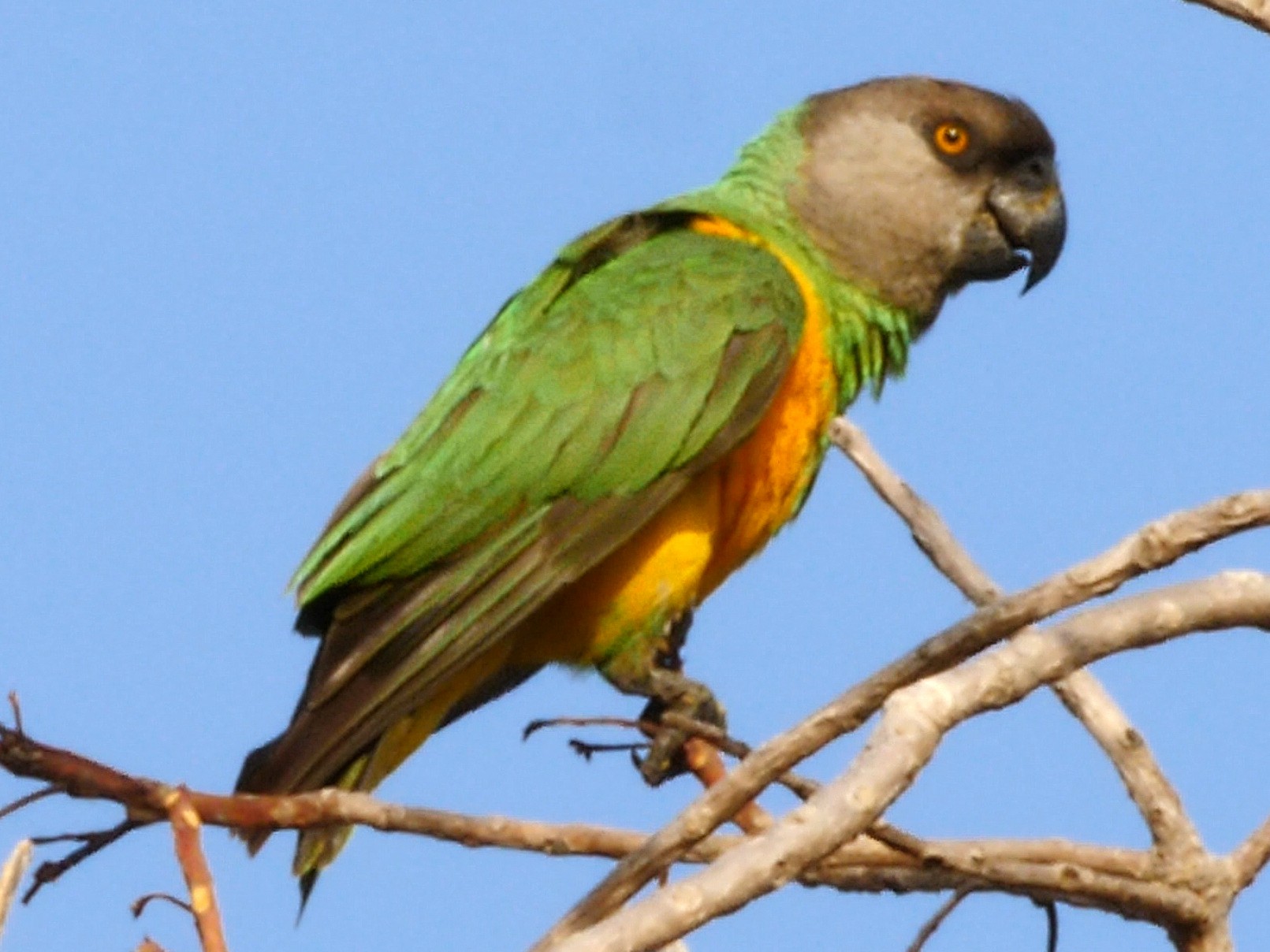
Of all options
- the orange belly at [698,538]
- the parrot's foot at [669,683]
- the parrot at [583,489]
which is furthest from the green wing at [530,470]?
the parrot's foot at [669,683]

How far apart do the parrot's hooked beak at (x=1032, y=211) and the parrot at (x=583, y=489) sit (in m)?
0.58

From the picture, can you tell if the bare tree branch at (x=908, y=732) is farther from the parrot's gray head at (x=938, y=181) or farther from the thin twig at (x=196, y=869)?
the parrot's gray head at (x=938, y=181)

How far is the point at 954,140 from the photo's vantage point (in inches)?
238

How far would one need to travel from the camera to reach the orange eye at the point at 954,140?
6035 mm

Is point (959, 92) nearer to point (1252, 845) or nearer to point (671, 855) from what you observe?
point (1252, 845)

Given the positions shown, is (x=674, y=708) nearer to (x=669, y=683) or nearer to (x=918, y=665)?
(x=669, y=683)

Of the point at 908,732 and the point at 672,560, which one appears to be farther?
the point at 672,560

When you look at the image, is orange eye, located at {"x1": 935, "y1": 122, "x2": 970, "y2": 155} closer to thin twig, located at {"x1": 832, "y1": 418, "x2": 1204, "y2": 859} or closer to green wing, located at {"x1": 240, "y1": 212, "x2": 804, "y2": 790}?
green wing, located at {"x1": 240, "y1": 212, "x2": 804, "y2": 790}

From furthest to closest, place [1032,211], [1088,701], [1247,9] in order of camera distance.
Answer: [1032,211], [1088,701], [1247,9]

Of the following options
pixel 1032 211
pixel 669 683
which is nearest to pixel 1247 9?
pixel 669 683

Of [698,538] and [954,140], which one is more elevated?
[954,140]

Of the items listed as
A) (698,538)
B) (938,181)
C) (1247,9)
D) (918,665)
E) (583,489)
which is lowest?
(918,665)

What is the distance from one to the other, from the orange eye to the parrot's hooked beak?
156mm

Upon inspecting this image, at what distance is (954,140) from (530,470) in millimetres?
1928
